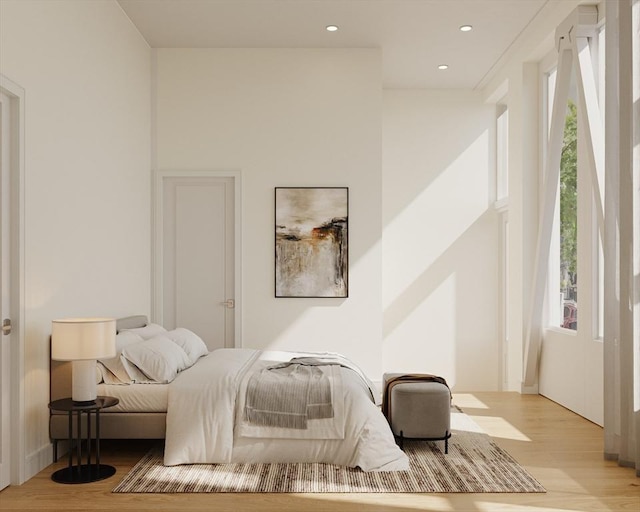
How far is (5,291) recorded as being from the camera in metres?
3.90

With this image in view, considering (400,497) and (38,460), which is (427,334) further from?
(38,460)

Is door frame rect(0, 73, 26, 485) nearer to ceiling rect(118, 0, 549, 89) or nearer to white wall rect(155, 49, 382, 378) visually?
ceiling rect(118, 0, 549, 89)

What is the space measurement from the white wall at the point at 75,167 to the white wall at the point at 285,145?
1.75ft

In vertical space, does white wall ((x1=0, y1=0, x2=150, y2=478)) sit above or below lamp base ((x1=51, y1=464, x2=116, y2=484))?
above

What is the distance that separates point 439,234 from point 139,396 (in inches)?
196

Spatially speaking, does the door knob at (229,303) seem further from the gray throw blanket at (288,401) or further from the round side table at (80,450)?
the round side table at (80,450)

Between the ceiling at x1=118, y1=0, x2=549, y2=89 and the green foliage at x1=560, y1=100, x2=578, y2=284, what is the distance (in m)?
1.10

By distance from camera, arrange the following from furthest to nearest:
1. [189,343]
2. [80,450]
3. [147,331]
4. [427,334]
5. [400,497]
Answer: [427,334] < [147,331] < [189,343] < [80,450] < [400,497]

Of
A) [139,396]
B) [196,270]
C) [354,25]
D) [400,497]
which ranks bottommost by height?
[400,497]

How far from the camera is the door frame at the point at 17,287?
155 inches

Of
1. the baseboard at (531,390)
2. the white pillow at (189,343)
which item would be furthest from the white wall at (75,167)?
the baseboard at (531,390)

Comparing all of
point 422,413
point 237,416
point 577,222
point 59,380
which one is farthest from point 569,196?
point 59,380

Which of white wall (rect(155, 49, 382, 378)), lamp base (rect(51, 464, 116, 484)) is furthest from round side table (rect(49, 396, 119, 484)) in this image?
white wall (rect(155, 49, 382, 378))

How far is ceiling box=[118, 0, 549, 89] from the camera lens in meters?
5.88
